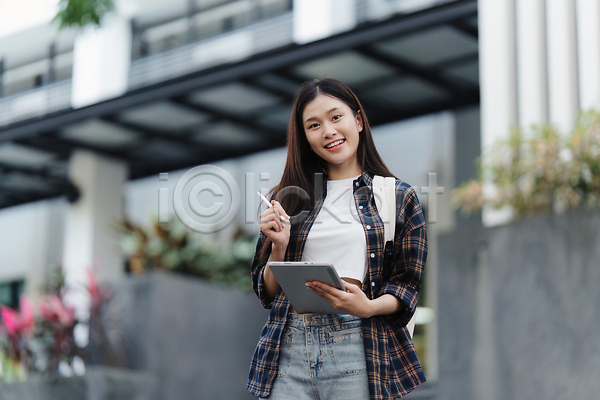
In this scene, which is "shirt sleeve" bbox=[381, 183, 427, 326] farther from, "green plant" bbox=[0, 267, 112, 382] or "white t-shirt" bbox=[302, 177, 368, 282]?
"green plant" bbox=[0, 267, 112, 382]

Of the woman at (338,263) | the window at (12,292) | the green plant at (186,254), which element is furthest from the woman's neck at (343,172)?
the window at (12,292)

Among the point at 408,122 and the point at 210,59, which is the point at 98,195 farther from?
the point at 408,122

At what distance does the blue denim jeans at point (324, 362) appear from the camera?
174 centimetres

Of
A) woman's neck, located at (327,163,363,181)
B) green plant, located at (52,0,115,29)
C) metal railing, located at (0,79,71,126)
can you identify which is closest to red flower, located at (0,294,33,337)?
Answer: green plant, located at (52,0,115,29)

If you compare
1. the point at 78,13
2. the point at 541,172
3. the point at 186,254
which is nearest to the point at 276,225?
the point at 78,13

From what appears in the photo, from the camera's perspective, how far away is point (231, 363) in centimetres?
617

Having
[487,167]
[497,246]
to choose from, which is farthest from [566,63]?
[497,246]

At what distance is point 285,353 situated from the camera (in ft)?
5.93

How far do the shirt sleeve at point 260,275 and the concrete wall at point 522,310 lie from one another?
262cm

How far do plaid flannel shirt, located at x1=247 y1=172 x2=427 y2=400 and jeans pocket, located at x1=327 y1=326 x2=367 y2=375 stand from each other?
0.02m

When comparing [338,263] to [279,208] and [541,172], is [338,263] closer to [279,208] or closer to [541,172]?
[279,208]

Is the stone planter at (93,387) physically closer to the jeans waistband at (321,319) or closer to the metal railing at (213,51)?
the metal railing at (213,51)

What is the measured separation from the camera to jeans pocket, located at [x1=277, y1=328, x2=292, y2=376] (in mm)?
1794

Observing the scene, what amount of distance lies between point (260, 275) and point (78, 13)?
2.50 m
